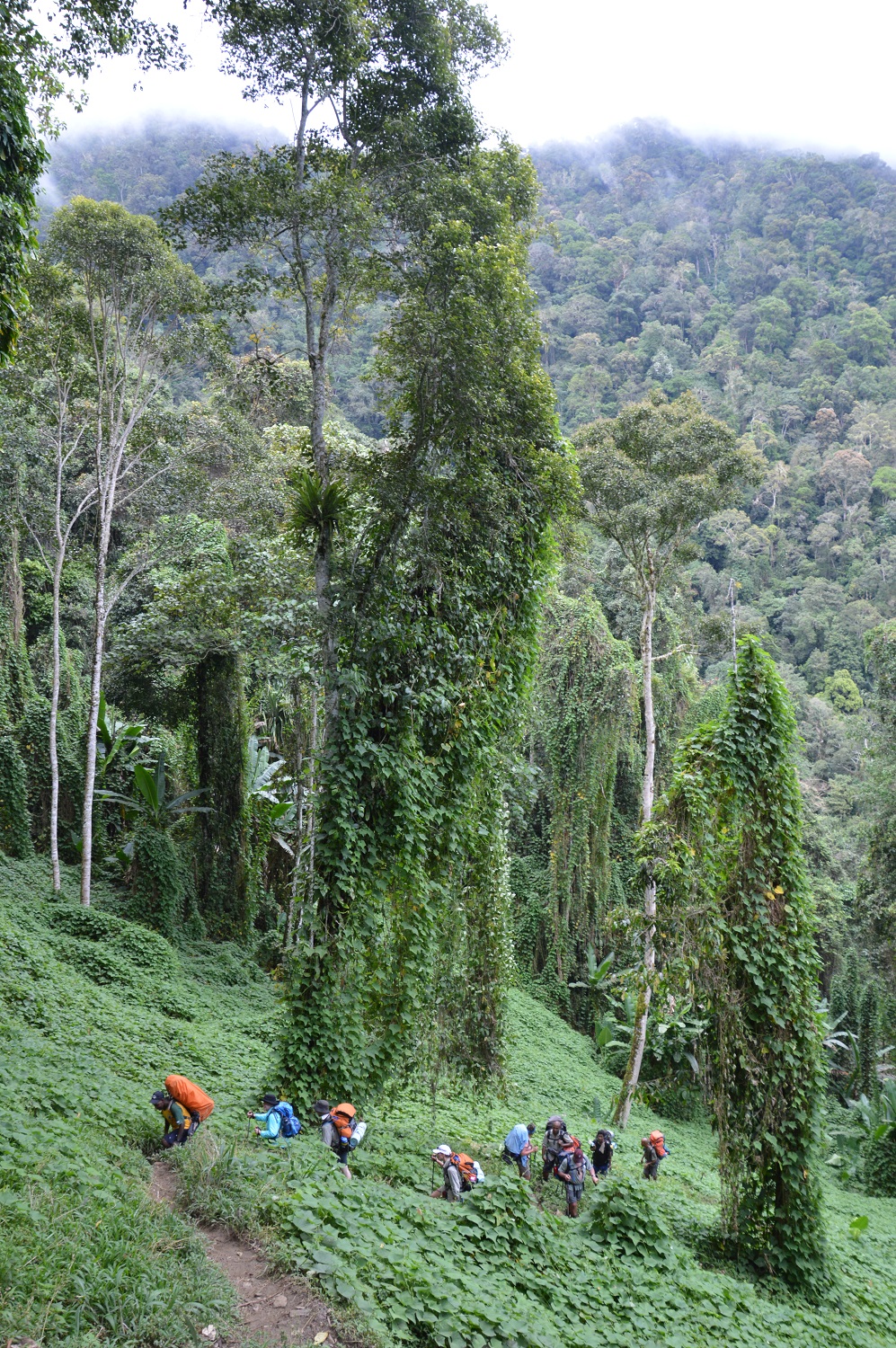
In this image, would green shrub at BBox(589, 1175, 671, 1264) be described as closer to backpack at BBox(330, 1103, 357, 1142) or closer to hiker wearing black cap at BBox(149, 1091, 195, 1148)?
backpack at BBox(330, 1103, 357, 1142)

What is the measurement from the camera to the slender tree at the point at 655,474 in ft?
44.6

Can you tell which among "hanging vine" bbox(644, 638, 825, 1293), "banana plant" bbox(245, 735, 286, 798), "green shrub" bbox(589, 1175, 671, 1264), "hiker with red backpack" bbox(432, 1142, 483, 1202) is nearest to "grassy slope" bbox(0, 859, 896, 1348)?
"green shrub" bbox(589, 1175, 671, 1264)

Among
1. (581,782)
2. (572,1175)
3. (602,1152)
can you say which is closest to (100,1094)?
(572,1175)

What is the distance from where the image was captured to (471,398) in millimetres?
6820

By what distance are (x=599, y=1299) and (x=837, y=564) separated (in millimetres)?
43346

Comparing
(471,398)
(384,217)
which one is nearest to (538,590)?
(471,398)

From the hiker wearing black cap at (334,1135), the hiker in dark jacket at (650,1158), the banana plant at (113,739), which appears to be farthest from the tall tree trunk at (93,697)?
the hiker in dark jacket at (650,1158)

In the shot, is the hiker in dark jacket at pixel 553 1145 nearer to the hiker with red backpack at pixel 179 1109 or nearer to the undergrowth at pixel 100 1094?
the undergrowth at pixel 100 1094

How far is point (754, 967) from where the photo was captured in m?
6.73

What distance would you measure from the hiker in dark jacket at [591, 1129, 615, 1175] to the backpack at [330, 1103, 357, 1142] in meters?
3.22

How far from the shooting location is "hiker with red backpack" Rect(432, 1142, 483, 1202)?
18.7 ft

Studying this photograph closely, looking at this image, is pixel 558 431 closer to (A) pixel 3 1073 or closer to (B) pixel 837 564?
(A) pixel 3 1073

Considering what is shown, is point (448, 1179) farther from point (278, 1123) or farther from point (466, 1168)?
point (278, 1123)

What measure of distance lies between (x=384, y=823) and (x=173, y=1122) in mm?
2464
